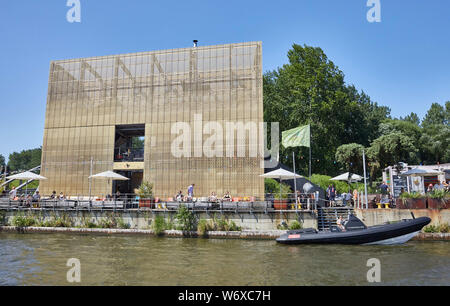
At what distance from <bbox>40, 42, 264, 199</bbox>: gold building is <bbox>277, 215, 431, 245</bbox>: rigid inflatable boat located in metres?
7.89

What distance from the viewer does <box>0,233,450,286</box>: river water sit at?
34.0 feet

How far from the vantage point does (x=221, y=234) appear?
65.4ft

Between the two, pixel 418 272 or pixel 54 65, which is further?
pixel 54 65

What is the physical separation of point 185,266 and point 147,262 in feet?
6.11

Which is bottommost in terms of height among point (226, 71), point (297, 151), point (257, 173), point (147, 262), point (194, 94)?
point (147, 262)

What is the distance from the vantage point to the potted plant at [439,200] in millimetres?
18922

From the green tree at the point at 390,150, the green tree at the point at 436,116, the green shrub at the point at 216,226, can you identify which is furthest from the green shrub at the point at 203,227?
the green tree at the point at 436,116

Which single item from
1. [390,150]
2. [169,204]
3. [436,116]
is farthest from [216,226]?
[436,116]

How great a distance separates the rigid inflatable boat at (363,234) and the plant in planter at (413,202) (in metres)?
2.09

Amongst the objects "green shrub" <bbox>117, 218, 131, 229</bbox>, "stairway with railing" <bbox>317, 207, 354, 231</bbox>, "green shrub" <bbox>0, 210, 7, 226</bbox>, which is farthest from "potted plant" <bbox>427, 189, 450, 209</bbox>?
"green shrub" <bbox>0, 210, 7, 226</bbox>

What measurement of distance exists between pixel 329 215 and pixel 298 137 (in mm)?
7884
